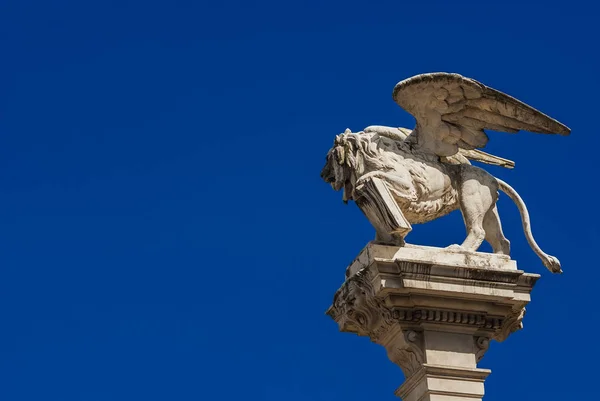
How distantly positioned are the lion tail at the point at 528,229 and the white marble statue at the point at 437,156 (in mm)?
14

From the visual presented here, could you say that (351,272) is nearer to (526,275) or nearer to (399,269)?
(399,269)

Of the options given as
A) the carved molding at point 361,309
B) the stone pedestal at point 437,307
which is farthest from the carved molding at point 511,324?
the carved molding at point 361,309

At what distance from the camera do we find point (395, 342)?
20766mm

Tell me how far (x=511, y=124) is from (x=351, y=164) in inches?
94.2

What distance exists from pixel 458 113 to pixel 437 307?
2949 mm

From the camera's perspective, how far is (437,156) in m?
21.6

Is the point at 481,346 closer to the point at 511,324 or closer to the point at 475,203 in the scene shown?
the point at 511,324

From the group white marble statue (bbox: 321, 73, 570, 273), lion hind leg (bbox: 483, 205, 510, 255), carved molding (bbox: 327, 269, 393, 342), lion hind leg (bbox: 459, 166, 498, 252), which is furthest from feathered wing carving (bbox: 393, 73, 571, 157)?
carved molding (bbox: 327, 269, 393, 342)

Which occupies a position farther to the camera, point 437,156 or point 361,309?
point 437,156

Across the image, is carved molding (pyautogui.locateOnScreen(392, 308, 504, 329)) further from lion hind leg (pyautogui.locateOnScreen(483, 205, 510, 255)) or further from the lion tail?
the lion tail

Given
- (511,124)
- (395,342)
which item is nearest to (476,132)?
(511,124)

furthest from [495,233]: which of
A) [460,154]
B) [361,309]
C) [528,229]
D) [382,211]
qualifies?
[361,309]

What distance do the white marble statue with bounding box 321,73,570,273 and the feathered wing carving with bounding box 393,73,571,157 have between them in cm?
1

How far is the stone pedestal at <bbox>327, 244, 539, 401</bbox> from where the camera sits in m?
20.2
